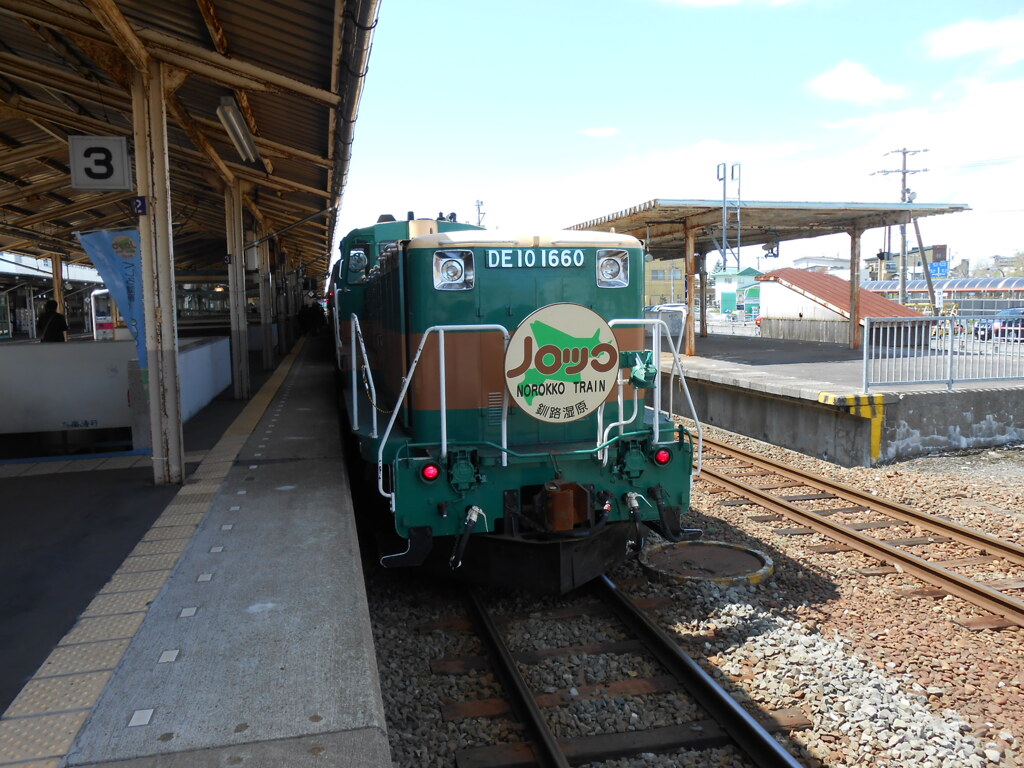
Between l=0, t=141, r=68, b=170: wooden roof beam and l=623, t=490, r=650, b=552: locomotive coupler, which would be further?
l=0, t=141, r=68, b=170: wooden roof beam

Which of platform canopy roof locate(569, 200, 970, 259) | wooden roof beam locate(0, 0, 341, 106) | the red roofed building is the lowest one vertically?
the red roofed building

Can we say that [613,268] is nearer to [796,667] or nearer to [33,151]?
[796,667]

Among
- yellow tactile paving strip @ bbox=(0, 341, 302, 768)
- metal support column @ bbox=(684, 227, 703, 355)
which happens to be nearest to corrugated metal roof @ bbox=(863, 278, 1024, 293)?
metal support column @ bbox=(684, 227, 703, 355)

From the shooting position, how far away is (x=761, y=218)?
17.1 m

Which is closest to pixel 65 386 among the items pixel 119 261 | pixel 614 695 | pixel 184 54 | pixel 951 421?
pixel 119 261

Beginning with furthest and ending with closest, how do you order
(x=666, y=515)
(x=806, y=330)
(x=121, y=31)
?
(x=806, y=330) < (x=121, y=31) < (x=666, y=515)

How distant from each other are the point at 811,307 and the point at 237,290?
19997 mm

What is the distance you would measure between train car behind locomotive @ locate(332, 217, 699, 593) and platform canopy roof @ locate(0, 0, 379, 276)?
89.6 inches

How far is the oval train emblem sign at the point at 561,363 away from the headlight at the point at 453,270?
0.73 meters

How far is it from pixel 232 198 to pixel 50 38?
19.0 feet

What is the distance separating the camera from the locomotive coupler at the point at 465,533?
4.99m

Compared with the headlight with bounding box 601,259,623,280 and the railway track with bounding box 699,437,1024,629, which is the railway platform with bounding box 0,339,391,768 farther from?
the railway track with bounding box 699,437,1024,629

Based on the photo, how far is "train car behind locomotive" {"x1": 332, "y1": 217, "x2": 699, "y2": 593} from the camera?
511 centimetres

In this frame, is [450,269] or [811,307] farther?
[811,307]
